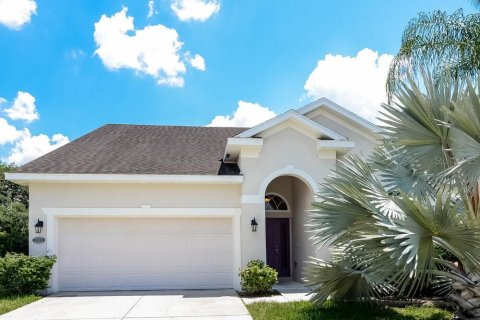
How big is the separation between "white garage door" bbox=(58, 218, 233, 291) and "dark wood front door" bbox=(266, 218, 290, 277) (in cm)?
238

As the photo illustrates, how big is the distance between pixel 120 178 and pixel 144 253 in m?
2.55

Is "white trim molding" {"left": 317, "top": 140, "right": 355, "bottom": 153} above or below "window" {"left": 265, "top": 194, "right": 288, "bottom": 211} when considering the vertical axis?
above

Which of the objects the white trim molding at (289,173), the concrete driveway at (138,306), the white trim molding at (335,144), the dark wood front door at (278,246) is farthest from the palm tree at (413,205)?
the dark wood front door at (278,246)

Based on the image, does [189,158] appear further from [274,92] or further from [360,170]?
[360,170]

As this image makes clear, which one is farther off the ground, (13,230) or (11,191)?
(11,191)

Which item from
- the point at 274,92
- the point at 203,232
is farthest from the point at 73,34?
the point at 203,232

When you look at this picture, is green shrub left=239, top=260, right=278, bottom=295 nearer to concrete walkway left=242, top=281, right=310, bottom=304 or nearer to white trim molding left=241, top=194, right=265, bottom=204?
concrete walkway left=242, top=281, right=310, bottom=304

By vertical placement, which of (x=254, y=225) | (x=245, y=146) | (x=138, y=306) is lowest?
(x=138, y=306)

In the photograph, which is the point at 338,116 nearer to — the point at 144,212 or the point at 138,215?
the point at 144,212

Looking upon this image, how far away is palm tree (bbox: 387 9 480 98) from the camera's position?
12.4 m

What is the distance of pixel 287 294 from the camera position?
470 inches

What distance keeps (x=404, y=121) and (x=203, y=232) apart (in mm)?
7951

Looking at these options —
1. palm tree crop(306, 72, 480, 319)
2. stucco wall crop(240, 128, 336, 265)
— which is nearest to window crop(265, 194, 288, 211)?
stucco wall crop(240, 128, 336, 265)

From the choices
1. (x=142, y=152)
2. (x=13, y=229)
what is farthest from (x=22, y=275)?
(x=142, y=152)
